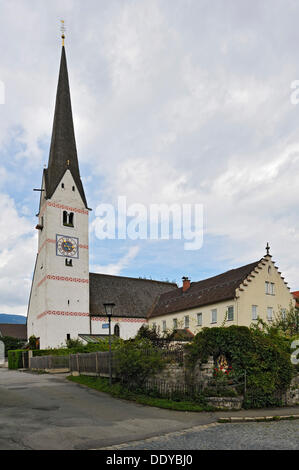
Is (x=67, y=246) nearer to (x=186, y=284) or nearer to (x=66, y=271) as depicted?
(x=66, y=271)

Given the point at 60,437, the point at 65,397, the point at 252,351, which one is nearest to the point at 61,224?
the point at 65,397

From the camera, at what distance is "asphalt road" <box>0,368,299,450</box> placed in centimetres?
1005

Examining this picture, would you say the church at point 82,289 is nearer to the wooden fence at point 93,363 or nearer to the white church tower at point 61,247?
the white church tower at point 61,247

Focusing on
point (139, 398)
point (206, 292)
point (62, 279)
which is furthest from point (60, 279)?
point (139, 398)

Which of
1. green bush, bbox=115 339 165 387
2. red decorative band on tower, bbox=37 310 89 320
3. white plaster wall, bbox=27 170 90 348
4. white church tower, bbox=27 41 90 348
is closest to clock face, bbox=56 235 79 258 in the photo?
white church tower, bbox=27 41 90 348

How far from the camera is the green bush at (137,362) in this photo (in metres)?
17.1

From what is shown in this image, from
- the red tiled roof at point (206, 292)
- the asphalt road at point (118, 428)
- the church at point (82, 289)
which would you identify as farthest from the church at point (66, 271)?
the asphalt road at point (118, 428)

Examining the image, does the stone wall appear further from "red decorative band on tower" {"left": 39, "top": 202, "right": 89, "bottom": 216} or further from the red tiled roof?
"red decorative band on tower" {"left": 39, "top": 202, "right": 89, "bottom": 216}

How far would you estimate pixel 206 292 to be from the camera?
4578 centimetres

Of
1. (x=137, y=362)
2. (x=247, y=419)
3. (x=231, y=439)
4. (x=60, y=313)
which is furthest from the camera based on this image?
(x=60, y=313)

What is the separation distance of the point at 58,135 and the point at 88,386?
1566 inches

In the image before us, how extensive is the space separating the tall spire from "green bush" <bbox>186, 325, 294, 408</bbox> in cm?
4041

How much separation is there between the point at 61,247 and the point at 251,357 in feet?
124
